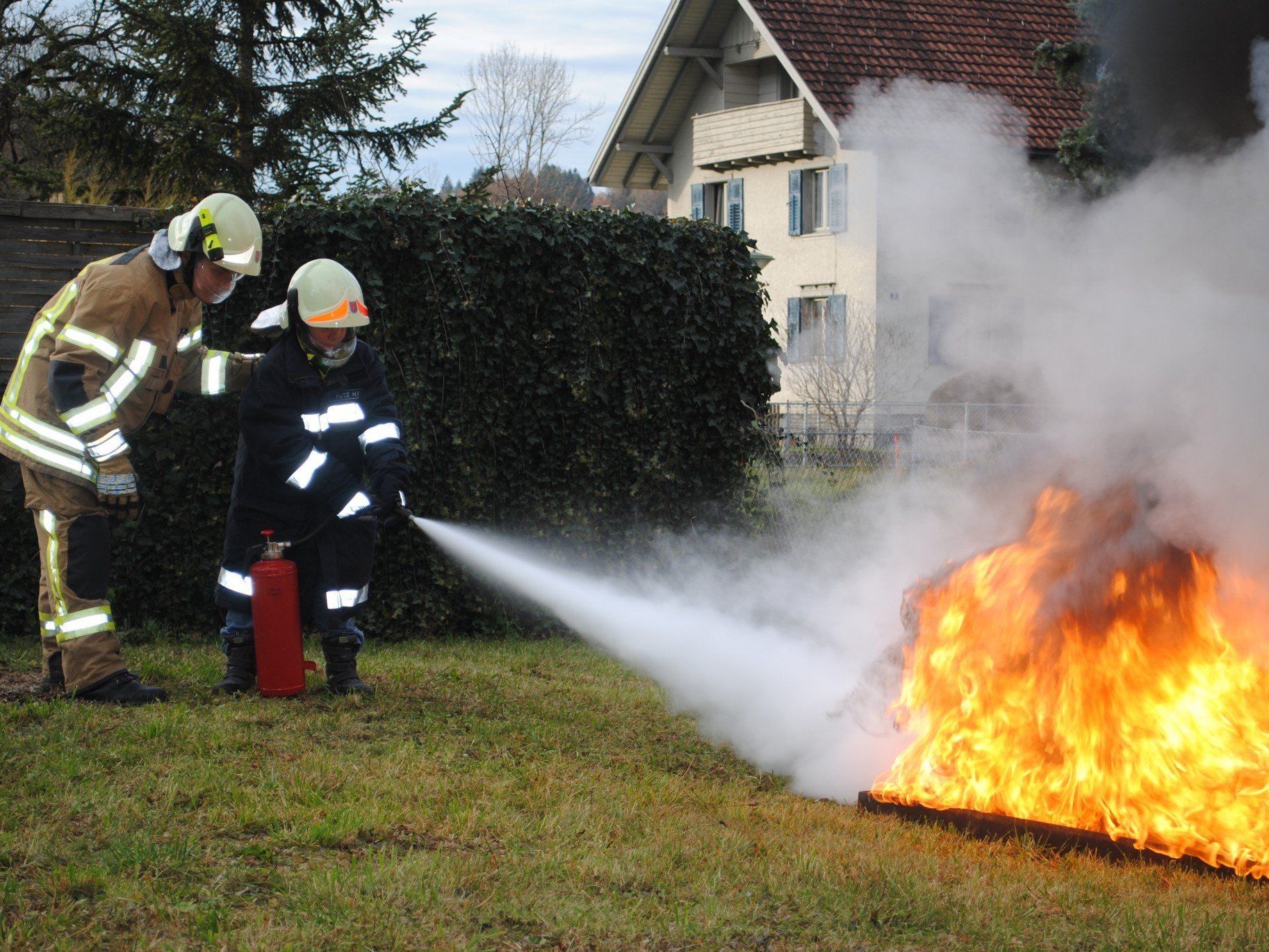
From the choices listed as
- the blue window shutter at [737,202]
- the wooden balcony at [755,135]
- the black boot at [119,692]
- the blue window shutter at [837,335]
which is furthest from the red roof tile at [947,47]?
Answer: the blue window shutter at [737,202]

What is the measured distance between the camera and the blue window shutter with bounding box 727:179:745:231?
2625 cm

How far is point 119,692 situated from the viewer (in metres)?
5.85

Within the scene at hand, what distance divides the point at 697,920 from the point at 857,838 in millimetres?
1064

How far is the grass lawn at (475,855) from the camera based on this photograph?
11.4 ft

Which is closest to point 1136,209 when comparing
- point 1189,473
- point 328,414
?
point 1189,473

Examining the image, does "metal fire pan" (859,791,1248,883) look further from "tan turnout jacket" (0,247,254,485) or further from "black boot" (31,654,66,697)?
"black boot" (31,654,66,697)

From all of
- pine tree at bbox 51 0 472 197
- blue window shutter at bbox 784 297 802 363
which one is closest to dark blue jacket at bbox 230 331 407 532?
pine tree at bbox 51 0 472 197

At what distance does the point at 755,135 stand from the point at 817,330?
22.0 ft

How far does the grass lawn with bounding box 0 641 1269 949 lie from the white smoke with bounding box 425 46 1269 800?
0.58m

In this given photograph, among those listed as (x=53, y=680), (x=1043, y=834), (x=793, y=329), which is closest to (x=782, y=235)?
(x=793, y=329)

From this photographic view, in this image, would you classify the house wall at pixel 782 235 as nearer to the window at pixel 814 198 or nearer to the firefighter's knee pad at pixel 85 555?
the window at pixel 814 198

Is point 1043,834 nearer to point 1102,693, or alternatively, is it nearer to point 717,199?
point 1102,693

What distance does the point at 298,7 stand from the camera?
14.3m

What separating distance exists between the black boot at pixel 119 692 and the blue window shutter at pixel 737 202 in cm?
2137
